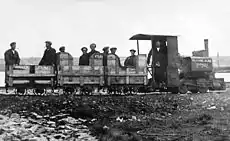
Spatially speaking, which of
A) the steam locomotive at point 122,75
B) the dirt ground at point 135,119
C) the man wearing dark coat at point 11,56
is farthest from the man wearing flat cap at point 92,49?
the dirt ground at point 135,119

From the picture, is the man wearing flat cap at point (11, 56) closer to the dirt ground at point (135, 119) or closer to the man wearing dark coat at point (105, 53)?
the man wearing dark coat at point (105, 53)

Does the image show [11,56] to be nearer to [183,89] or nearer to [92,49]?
[92,49]

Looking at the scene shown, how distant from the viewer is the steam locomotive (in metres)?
12.8

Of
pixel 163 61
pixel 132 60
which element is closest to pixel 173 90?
pixel 163 61

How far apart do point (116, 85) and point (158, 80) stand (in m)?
2.93

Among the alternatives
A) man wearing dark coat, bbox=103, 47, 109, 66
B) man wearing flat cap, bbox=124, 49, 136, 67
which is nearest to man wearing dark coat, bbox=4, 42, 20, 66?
man wearing dark coat, bbox=103, 47, 109, 66

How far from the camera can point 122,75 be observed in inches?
554

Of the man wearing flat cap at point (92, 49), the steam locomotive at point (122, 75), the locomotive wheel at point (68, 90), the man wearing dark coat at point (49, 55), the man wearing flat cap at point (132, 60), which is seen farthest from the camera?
the man wearing flat cap at point (132, 60)

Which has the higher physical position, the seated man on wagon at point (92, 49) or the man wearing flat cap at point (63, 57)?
the seated man on wagon at point (92, 49)

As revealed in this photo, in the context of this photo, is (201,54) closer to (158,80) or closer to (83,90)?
(158,80)

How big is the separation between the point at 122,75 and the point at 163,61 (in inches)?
127

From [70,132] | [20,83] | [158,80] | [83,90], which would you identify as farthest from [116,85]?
[70,132]

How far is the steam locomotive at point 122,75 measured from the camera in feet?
41.9

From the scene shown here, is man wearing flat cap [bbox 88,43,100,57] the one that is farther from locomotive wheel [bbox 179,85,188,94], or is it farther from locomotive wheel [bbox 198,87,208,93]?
locomotive wheel [bbox 198,87,208,93]
